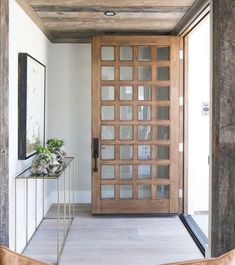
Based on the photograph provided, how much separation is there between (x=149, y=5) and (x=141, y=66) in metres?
1.05

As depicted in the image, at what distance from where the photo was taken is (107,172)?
14.2ft

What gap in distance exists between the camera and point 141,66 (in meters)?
4.27

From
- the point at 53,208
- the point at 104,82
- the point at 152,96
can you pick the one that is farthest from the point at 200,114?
the point at 53,208

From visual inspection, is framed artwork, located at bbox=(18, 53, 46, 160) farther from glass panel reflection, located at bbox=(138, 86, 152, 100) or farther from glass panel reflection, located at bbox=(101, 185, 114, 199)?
glass panel reflection, located at bbox=(138, 86, 152, 100)

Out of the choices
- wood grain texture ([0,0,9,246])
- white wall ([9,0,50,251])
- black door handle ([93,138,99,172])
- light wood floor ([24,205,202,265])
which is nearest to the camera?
wood grain texture ([0,0,9,246])

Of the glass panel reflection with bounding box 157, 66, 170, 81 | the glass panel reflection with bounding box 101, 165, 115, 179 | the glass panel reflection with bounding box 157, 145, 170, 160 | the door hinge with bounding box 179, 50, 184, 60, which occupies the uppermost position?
the door hinge with bounding box 179, 50, 184, 60

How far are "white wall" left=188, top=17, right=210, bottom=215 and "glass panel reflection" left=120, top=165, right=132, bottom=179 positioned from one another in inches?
30.5

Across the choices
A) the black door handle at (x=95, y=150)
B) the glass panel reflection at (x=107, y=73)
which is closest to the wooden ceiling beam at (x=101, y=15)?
the glass panel reflection at (x=107, y=73)

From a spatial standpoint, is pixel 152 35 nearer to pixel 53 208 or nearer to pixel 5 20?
pixel 5 20

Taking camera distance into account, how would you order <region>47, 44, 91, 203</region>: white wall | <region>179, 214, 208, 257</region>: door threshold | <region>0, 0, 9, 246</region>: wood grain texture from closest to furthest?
1. <region>0, 0, 9, 246</region>: wood grain texture
2. <region>179, 214, 208, 257</region>: door threshold
3. <region>47, 44, 91, 203</region>: white wall

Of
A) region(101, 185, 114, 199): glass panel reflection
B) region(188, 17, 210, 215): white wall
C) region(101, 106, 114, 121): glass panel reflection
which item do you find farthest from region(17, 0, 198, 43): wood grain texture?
region(101, 185, 114, 199): glass panel reflection

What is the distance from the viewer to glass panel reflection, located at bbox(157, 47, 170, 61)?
4.26 metres

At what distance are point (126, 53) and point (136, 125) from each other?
94 cm

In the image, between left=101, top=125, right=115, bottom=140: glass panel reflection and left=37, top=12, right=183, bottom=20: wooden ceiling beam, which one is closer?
left=37, top=12, right=183, bottom=20: wooden ceiling beam
